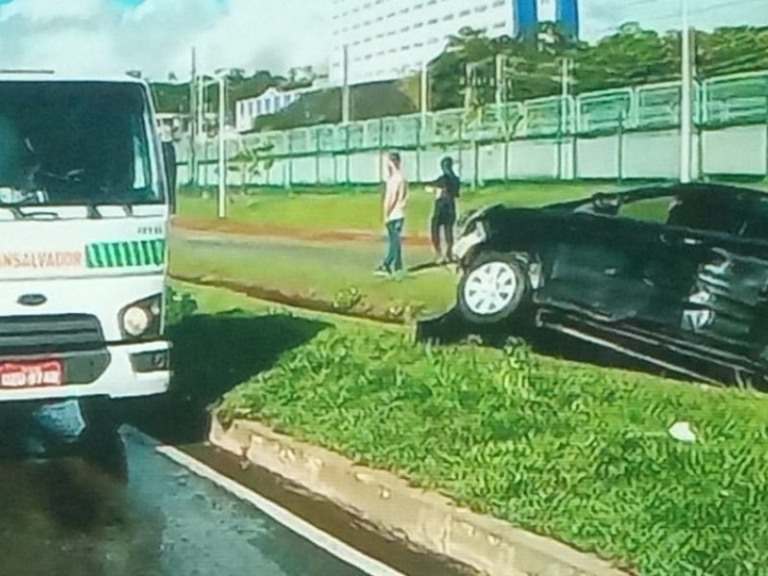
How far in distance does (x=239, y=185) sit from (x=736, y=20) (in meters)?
1.96

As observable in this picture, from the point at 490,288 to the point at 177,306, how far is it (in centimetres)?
120

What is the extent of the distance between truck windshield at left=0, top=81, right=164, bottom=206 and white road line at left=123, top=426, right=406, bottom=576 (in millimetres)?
1091

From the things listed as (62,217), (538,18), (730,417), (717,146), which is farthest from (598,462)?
(62,217)

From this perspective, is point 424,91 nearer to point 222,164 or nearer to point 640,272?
point 222,164

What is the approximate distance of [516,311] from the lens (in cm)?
700

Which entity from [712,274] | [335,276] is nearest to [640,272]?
[712,274]

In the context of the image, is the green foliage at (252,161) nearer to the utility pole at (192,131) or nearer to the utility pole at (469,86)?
the utility pole at (192,131)

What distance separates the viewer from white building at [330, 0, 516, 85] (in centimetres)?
668

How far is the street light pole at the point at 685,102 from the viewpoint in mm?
6512

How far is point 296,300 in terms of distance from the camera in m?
7.19

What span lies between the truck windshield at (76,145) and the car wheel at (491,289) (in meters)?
1.20

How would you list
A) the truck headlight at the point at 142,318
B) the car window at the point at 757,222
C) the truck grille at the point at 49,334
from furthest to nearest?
the truck headlight at the point at 142,318 < the truck grille at the point at 49,334 < the car window at the point at 757,222

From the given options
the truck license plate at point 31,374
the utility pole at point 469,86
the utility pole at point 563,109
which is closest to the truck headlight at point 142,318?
the truck license plate at point 31,374

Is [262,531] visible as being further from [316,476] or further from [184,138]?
[184,138]
